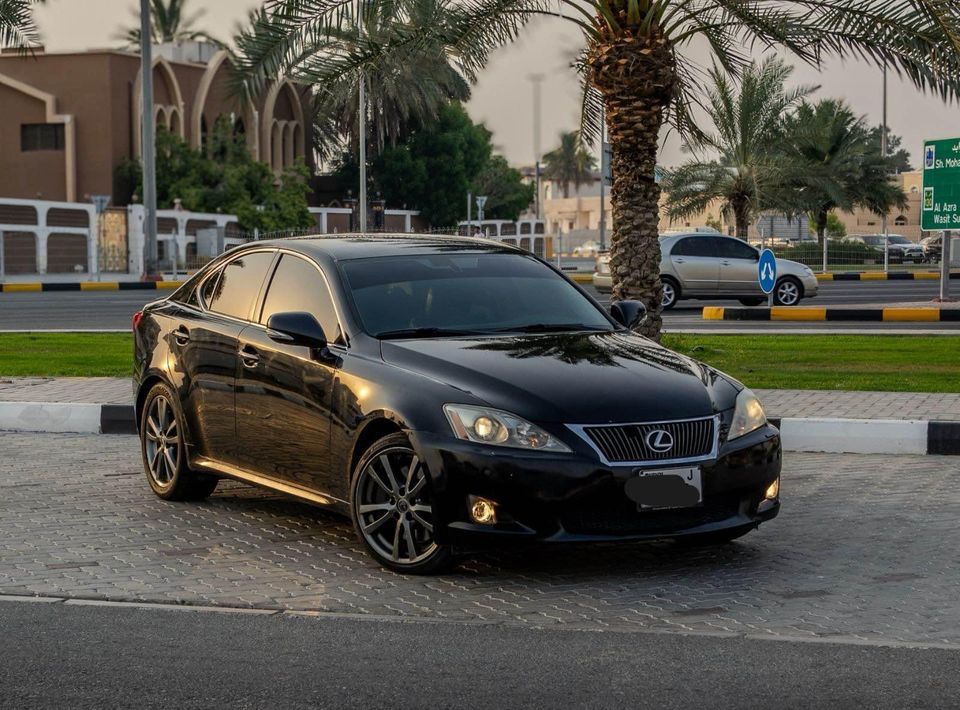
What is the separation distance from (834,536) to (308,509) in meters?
2.83

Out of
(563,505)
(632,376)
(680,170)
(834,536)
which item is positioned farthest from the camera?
(680,170)

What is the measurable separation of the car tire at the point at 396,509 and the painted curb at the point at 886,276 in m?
35.5

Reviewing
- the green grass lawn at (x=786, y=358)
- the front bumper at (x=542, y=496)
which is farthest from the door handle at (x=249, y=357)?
the green grass lawn at (x=786, y=358)

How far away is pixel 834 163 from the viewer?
182ft

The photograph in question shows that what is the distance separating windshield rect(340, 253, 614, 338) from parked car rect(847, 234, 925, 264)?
132ft

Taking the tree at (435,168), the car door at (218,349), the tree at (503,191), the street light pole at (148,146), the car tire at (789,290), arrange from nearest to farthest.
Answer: the car door at (218,349) < the car tire at (789,290) < the street light pole at (148,146) < the tree at (435,168) < the tree at (503,191)

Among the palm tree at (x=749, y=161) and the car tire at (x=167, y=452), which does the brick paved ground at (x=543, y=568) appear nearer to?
the car tire at (x=167, y=452)

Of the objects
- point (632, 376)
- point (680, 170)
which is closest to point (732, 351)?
point (632, 376)

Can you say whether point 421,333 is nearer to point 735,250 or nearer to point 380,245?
point 380,245

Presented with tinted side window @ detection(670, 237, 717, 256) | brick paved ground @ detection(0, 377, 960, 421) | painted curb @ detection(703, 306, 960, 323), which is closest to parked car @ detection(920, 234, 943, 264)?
tinted side window @ detection(670, 237, 717, 256)

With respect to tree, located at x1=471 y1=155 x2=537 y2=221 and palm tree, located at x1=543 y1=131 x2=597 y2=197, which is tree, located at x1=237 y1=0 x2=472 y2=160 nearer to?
tree, located at x1=471 y1=155 x2=537 y2=221

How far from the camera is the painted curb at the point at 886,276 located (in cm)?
4097

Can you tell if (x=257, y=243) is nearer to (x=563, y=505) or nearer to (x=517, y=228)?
(x=563, y=505)

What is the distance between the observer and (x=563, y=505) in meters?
6.26
